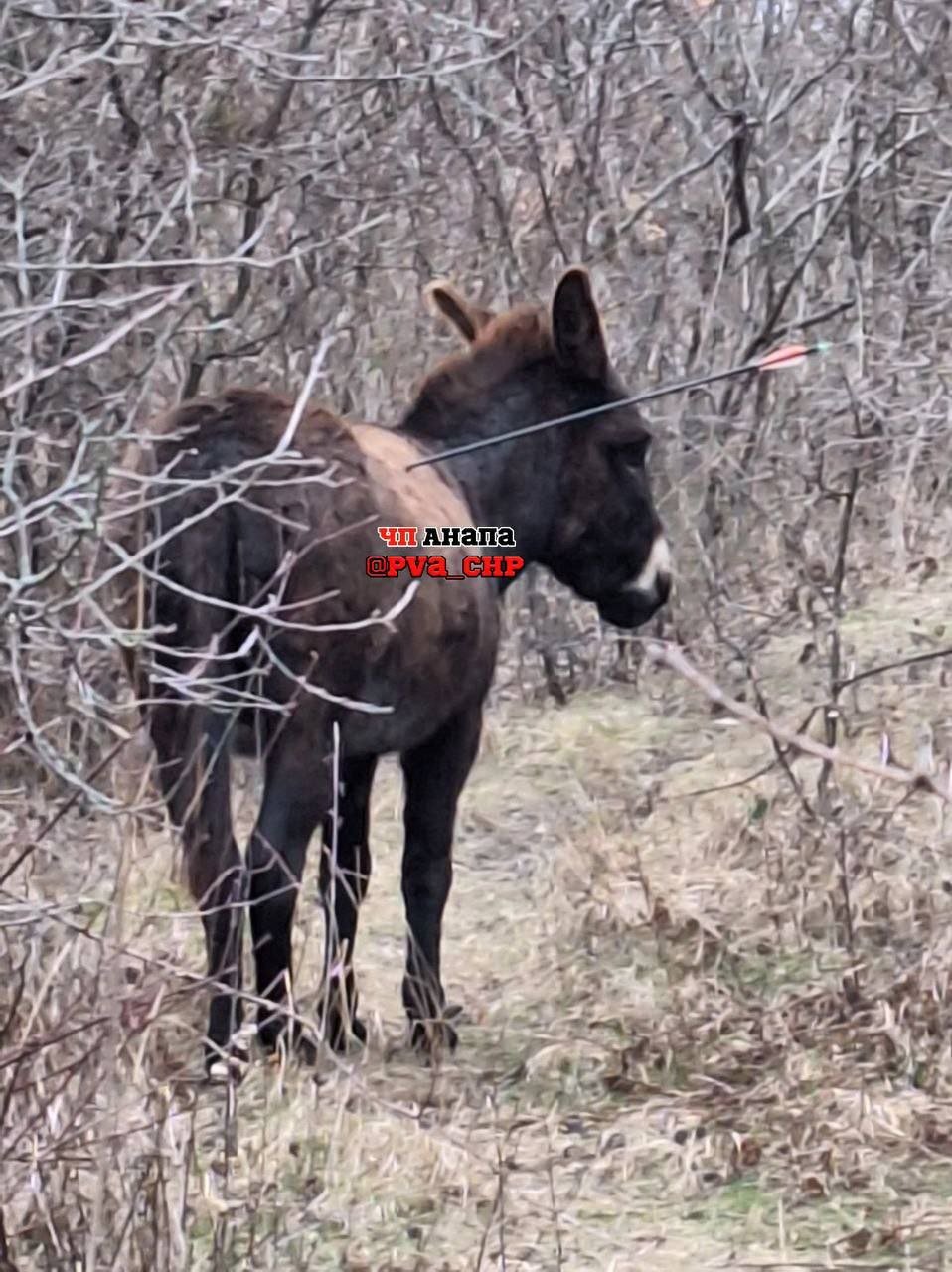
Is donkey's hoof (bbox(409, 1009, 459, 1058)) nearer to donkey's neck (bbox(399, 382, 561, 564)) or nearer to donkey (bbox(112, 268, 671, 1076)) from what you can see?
donkey (bbox(112, 268, 671, 1076))

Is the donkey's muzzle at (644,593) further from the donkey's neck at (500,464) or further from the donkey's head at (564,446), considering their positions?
the donkey's neck at (500,464)

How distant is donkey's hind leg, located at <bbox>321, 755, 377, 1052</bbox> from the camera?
5555 mm

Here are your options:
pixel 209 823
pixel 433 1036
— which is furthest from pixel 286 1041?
pixel 209 823

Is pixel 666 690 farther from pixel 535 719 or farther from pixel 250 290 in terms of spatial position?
pixel 250 290

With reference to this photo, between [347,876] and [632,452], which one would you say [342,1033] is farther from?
[632,452]

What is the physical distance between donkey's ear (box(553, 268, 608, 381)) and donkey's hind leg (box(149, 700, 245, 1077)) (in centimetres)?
178

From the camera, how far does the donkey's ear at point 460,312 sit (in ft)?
22.1

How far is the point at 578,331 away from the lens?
629 centimetres

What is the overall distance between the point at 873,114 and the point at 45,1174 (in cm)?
689

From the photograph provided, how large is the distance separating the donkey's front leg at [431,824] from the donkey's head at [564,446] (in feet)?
2.63

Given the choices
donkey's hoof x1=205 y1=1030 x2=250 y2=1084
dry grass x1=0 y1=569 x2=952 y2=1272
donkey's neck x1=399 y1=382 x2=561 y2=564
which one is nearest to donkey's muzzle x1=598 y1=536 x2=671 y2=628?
donkey's neck x1=399 y1=382 x2=561 y2=564

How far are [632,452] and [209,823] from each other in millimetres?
2051

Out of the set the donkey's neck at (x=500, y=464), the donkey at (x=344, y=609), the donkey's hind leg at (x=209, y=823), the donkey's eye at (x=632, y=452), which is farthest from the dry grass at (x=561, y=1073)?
the donkey's eye at (x=632, y=452)

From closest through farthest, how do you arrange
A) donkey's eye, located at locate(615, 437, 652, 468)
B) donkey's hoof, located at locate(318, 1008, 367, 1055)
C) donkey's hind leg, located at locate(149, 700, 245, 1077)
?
donkey's hind leg, located at locate(149, 700, 245, 1077), donkey's hoof, located at locate(318, 1008, 367, 1055), donkey's eye, located at locate(615, 437, 652, 468)
